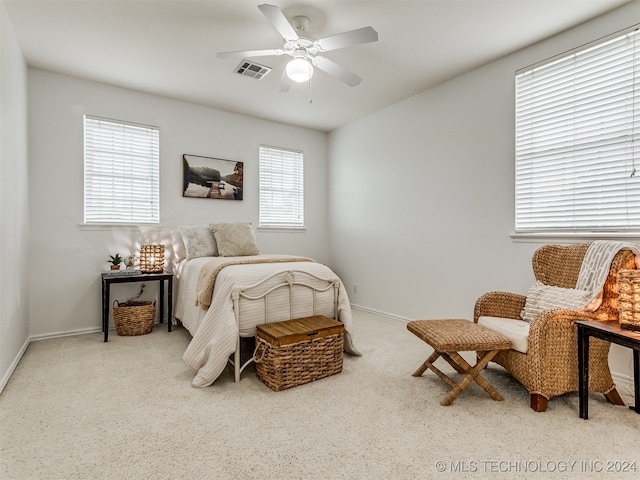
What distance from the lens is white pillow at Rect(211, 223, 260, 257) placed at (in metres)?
3.82

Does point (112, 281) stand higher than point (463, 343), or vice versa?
point (112, 281)

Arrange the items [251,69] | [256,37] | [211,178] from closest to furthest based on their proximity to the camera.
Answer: [256,37] → [251,69] → [211,178]

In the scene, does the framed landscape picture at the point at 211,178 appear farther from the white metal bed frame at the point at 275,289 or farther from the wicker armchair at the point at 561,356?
the wicker armchair at the point at 561,356

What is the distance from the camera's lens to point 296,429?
1.85 metres

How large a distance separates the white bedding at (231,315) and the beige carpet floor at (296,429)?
0.55ft

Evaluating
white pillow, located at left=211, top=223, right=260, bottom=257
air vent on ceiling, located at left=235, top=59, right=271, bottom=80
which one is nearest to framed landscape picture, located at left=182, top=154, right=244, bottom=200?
white pillow, located at left=211, top=223, right=260, bottom=257

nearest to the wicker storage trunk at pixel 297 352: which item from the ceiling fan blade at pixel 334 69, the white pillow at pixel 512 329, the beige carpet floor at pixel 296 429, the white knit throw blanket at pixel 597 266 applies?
the beige carpet floor at pixel 296 429

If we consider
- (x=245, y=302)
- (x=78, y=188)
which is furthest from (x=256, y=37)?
(x=78, y=188)

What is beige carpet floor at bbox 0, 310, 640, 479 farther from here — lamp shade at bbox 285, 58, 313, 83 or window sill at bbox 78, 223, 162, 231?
lamp shade at bbox 285, 58, 313, 83

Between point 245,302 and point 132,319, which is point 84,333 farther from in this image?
point 245,302

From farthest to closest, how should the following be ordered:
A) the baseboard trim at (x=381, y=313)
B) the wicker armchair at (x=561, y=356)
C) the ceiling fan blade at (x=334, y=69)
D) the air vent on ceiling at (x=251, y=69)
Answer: the baseboard trim at (x=381, y=313), the air vent on ceiling at (x=251, y=69), the ceiling fan blade at (x=334, y=69), the wicker armchair at (x=561, y=356)

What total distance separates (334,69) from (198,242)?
2349mm

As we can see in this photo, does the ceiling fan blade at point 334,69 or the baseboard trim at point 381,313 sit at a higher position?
the ceiling fan blade at point 334,69

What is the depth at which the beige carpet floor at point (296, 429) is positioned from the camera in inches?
60.6
